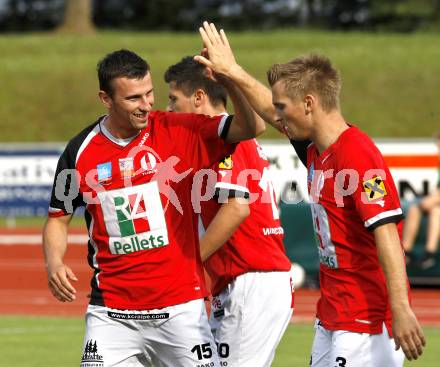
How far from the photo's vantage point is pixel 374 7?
2077 inches

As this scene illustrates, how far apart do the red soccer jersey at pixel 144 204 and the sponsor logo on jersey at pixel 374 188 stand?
0.92 m

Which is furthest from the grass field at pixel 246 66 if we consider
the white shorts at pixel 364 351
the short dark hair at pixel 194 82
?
the white shorts at pixel 364 351

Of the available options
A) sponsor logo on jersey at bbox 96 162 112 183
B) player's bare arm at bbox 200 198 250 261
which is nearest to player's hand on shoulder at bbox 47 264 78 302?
sponsor logo on jersey at bbox 96 162 112 183

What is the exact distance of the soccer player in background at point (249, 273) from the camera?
636cm

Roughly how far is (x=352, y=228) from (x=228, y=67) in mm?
978

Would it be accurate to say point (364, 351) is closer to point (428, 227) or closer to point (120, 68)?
point (120, 68)

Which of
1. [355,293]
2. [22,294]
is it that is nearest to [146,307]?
[355,293]

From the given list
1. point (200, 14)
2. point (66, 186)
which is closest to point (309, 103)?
point (66, 186)

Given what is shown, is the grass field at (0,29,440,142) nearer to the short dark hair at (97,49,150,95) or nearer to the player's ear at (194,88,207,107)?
the player's ear at (194,88,207,107)

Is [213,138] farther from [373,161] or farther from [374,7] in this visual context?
[374,7]

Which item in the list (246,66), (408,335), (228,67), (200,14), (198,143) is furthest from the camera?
(200,14)

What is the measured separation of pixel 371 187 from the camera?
4.92 metres

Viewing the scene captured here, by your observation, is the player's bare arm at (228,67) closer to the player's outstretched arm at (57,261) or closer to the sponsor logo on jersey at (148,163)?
the sponsor logo on jersey at (148,163)

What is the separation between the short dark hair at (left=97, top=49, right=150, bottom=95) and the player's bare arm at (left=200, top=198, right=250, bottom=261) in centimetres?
93
